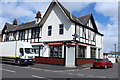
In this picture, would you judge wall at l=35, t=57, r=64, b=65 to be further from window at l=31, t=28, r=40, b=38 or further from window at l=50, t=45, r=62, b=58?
window at l=31, t=28, r=40, b=38

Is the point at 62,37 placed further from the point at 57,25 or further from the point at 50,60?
the point at 50,60

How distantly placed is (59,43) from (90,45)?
22.6ft

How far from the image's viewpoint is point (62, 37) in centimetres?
2127

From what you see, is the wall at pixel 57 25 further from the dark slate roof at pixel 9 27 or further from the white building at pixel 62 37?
the dark slate roof at pixel 9 27

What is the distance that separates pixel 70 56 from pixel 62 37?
10.5 feet

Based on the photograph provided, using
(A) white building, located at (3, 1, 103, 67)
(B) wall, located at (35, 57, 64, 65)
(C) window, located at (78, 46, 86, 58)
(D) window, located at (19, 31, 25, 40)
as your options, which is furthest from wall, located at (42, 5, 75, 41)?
(D) window, located at (19, 31, 25, 40)

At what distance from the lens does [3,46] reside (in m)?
22.3

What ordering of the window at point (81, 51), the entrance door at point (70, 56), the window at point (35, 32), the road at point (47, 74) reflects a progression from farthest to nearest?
the window at point (35, 32)
the window at point (81, 51)
the entrance door at point (70, 56)
the road at point (47, 74)

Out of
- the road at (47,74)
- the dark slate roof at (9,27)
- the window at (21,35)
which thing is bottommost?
the road at (47,74)

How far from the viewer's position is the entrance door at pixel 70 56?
20.1 m

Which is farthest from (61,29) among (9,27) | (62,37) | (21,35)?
(9,27)

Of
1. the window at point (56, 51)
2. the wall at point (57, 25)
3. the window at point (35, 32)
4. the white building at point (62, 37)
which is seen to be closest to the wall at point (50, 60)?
the white building at point (62, 37)

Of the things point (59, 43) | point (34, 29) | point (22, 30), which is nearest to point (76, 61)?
point (59, 43)

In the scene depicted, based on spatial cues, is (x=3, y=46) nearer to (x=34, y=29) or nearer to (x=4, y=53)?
(x=4, y=53)
